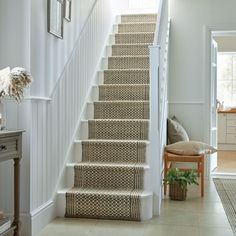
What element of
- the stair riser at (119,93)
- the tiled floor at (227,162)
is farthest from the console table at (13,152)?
the tiled floor at (227,162)

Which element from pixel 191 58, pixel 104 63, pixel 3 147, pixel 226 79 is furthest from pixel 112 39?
pixel 226 79

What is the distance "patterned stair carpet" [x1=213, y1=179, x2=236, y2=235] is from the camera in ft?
12.4

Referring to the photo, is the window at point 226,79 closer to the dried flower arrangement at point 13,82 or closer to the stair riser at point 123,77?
the stair riser at point 123,77

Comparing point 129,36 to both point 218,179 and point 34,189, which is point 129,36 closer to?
point 218,179

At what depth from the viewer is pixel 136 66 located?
17.7ft

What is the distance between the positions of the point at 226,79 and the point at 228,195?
5.69m

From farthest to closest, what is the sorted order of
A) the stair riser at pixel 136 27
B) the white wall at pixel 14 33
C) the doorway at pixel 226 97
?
the doorway at pixel 226 97 → the stair riser at pixel 136 27 → the white wall at pixel 14 33

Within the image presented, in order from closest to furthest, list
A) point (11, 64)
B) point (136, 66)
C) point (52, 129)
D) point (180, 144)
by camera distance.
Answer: point (11, 64) → point (52, 129) → point (180, 144) → point (136, 66)

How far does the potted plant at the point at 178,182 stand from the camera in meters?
4.34

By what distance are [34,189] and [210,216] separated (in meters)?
1.62

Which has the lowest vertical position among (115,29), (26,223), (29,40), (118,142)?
(26,223)

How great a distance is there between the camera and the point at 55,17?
142 inches

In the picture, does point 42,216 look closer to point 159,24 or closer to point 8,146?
point 8,146

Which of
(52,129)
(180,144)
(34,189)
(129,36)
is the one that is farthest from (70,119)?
(129,36)
